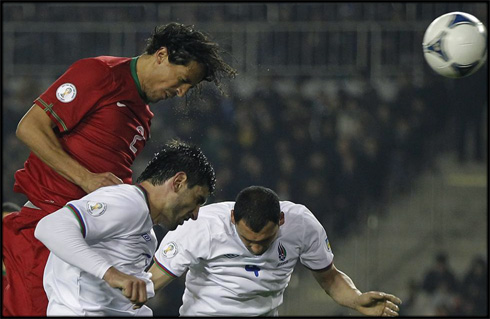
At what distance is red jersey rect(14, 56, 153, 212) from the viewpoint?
13.1ft

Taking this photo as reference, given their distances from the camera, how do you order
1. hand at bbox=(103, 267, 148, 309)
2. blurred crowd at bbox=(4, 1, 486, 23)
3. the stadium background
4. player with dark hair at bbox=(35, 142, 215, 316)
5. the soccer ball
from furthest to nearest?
blurred crowd at bbox=(4, 1, 486, 23), the stadium background, the soccer ball, player with dark hair at bbox=(35, 142, 215, 316), hand at bbox=(103, 267, 148, 309)

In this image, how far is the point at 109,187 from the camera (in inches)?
145

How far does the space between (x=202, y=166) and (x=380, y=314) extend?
1.32 meters

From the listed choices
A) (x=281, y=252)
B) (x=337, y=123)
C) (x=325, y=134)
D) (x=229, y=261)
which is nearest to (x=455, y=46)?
(x=281, y=252)

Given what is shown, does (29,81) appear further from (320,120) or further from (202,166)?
(202,166)

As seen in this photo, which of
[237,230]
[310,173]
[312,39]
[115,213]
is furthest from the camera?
[312,39]

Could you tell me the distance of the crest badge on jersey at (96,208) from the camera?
3.53 metres

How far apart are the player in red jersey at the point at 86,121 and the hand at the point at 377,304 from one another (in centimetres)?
142

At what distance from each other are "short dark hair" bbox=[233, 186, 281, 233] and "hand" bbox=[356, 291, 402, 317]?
25.4 inches

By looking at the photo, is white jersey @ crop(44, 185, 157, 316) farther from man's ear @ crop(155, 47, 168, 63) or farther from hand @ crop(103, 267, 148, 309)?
man's ear @ crop(155, 47, 168, 63)

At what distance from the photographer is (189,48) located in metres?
4.11

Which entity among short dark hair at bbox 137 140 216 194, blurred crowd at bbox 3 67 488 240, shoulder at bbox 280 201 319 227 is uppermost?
short dark hair at bbox 137 140 216 194

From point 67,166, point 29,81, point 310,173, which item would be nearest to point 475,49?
point 67,166

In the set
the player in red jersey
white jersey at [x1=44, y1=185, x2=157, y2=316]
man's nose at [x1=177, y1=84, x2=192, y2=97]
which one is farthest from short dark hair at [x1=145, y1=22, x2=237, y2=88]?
white jersey at [x1=44, y1=185, x2=157, y2=316]
